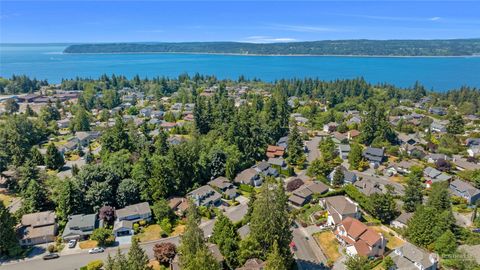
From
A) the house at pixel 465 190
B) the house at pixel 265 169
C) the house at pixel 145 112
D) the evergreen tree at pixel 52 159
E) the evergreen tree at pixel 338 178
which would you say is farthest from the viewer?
the house at pixel 145 112

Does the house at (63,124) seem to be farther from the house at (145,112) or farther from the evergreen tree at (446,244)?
the evergreen tree at (446,244)

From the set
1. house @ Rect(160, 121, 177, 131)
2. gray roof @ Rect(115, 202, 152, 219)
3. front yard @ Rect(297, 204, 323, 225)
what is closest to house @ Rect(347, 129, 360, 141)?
front yard @ Rect(297, 204, 323, 225)

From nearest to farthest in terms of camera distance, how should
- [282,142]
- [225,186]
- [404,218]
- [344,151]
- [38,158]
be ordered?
1. [404,218]
2. [225,186]
3. [38,158]
4. [344,151]
5. [282,142]

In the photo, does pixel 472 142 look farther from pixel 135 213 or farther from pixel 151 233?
pixel 135 213

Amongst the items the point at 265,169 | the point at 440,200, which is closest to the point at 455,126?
the point at 440,200

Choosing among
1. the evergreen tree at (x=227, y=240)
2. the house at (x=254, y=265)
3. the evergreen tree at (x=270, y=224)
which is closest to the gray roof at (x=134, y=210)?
the evergreen tree at (x=227, y=240)

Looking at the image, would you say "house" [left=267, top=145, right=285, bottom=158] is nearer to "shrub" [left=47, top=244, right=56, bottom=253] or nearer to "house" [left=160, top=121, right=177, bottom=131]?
"house" [left=160, top=121, right=177, bottom=131]

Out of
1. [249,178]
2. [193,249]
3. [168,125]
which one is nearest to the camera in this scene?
[193,249]
